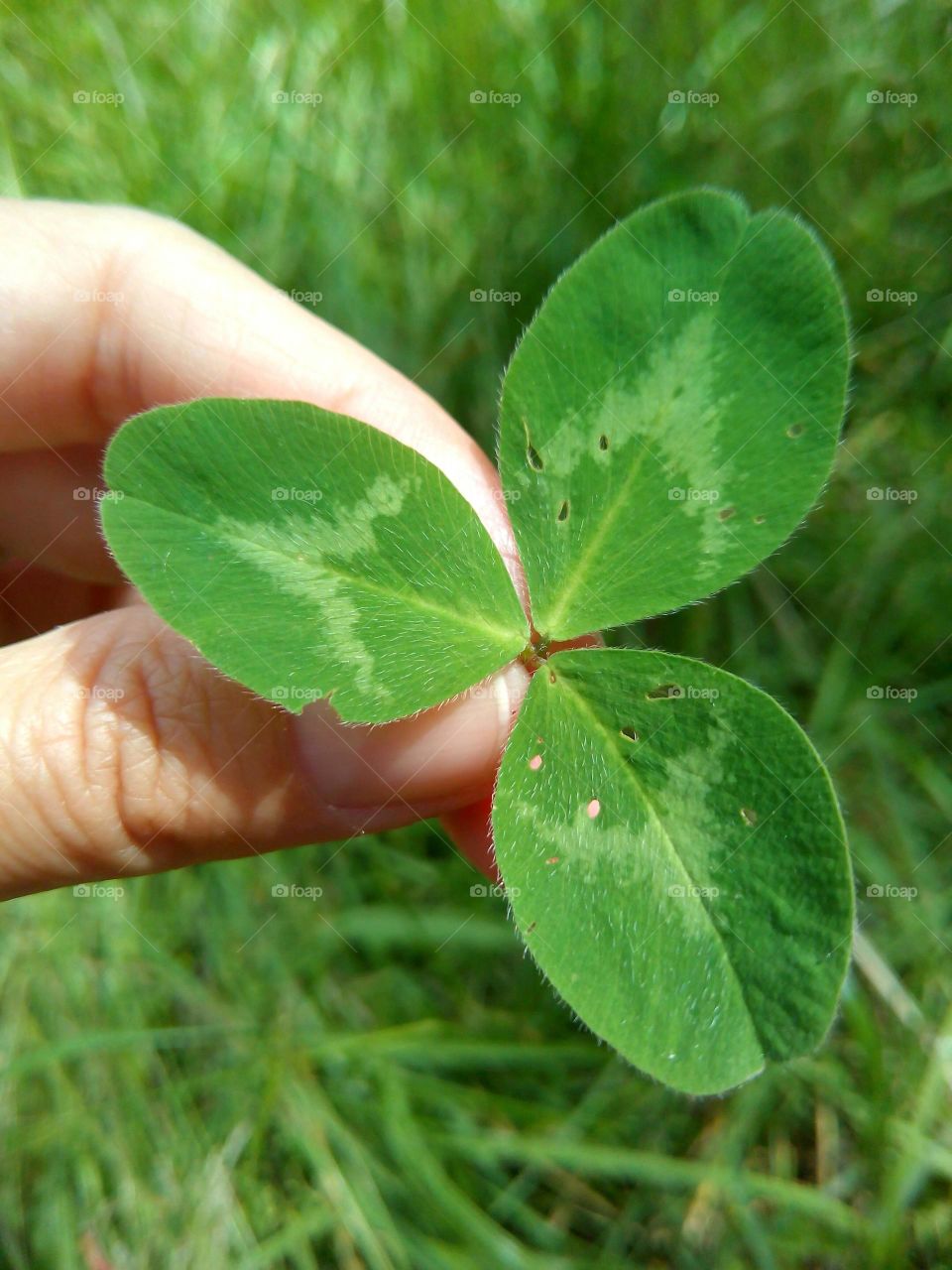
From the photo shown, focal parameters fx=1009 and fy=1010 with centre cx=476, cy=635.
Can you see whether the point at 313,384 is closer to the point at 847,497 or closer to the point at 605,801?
the point at 605,801

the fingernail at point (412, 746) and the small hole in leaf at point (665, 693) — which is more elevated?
the small hole in leaf at point (665, 693)

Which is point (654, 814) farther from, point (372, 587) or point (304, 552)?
point (304, 552)

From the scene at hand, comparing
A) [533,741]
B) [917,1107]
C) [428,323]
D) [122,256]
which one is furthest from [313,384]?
[917,1107]

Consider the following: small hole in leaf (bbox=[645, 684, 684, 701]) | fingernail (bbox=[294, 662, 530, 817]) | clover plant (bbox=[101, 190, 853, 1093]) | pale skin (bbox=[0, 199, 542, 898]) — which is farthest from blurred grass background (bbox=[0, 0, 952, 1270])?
small hole in leaf (bbox=[645, 684, 684, 701])

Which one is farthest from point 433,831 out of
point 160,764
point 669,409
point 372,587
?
point 669,409

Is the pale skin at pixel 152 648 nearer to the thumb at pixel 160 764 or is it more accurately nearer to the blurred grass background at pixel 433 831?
the thumb at pixel 160 764

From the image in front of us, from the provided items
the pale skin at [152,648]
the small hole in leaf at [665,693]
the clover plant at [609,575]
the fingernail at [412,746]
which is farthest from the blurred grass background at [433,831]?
the small hole in leaf at [665,693]
